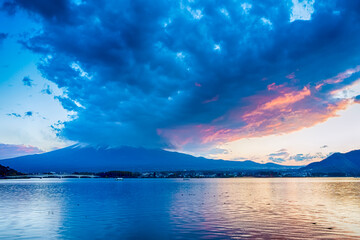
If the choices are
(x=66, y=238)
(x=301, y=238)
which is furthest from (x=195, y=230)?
(x=66, y=238)

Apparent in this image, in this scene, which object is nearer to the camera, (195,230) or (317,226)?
(195,230)

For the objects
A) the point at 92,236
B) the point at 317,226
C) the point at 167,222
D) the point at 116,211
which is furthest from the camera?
the point at 116,211

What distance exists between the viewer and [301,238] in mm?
27312

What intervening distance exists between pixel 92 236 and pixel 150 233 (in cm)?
587

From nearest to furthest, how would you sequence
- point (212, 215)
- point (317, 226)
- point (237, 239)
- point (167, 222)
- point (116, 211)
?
point (237, 239) < point (317, 226) < point (167, 222) < point (212, 215) < point (116, 211)

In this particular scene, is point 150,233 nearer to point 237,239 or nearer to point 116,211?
point 237,239

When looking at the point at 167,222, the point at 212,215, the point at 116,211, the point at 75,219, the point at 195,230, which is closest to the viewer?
the point at 195,230

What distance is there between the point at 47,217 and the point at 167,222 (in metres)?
17.5

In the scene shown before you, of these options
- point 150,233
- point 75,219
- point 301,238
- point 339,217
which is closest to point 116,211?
point 75,219

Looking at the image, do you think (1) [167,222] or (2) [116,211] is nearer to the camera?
(1) [167,222]

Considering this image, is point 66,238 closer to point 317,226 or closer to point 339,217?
point 317,226

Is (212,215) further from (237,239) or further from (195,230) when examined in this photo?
(237,239)

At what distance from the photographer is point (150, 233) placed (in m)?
30.5

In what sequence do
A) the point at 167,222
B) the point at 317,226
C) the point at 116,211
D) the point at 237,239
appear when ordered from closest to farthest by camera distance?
the point at 237,239
the point at 317,226
the point at 167,222
the point at 116,211
